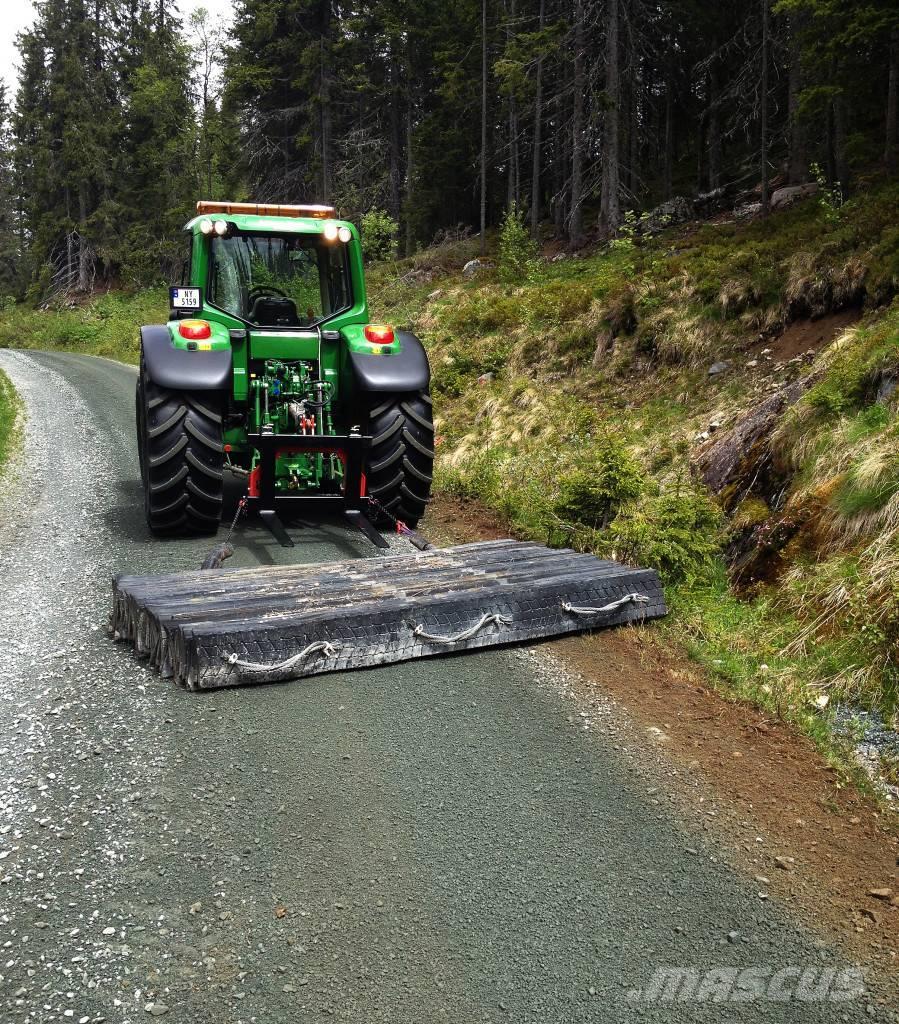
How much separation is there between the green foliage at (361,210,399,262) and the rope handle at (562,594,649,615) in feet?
76.3

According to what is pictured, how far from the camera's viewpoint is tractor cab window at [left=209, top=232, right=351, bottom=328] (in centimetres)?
756

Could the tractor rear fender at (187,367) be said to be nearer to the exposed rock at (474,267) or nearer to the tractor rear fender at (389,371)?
the tractor rear fender at (389,371)

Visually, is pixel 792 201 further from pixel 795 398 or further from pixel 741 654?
pixel 741 654

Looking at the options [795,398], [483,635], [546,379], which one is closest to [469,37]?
[546,379]

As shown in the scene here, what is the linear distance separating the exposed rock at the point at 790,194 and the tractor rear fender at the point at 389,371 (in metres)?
11.7

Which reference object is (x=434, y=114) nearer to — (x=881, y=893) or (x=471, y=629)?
(x=471, y=629)

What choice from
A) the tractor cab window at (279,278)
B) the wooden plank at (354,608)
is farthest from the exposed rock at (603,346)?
the wooden plank at (354,608)

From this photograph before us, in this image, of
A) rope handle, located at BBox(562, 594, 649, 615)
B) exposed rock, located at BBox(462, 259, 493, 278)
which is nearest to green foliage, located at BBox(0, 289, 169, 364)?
exposed rock, located at BBox(462, 259, 493, 278)

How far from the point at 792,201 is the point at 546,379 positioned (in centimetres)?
806

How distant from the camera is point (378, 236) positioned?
29422 millimetres

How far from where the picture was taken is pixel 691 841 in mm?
3166

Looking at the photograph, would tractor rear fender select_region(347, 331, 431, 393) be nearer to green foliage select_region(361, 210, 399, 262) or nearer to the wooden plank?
the wooden plank

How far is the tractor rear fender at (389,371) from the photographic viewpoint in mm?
7176

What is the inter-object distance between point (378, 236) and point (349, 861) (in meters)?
28.7
